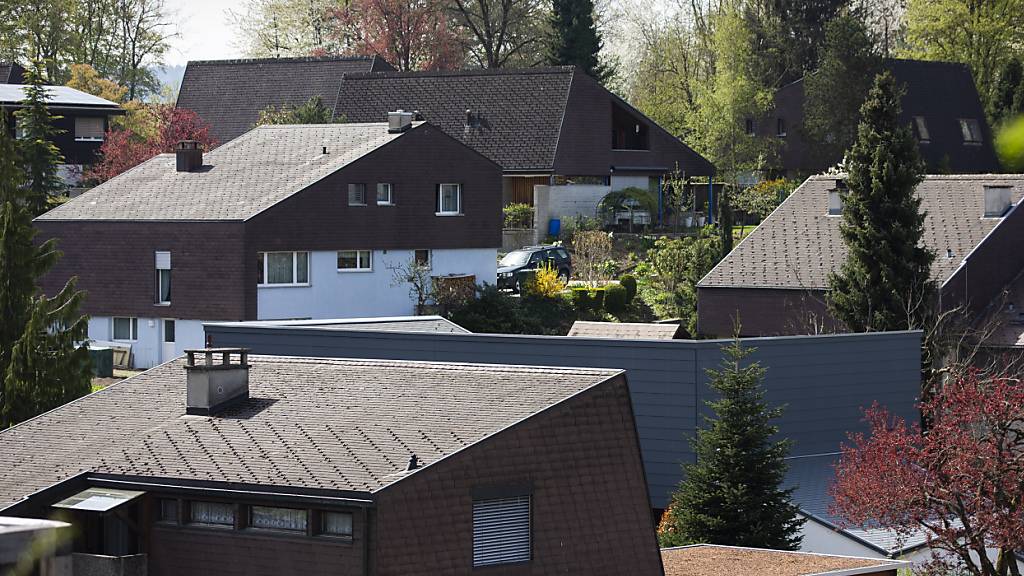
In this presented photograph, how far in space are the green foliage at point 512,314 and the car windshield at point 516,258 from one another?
414 cm

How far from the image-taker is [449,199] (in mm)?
49750

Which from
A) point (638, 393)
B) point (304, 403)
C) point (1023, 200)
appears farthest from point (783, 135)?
point (304, 403)

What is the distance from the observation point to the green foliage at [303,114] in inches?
2488

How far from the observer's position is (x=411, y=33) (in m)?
79.4

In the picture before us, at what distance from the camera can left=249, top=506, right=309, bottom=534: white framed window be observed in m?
16.7

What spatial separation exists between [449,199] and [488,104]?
15015 millimetres

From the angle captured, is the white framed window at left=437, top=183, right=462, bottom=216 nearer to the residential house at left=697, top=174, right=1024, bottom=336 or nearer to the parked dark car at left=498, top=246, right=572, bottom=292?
the parked dark car at left=498, top=246, right=572, bottom=292

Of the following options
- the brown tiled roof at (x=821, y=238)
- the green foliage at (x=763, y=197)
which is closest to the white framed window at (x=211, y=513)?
the brown tiled roof at (x=821, y=238)

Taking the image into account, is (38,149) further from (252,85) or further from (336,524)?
(336,524)

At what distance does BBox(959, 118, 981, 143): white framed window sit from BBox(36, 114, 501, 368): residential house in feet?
103

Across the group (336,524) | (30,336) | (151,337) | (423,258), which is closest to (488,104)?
(423,258)

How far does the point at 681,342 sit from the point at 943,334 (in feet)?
34.0

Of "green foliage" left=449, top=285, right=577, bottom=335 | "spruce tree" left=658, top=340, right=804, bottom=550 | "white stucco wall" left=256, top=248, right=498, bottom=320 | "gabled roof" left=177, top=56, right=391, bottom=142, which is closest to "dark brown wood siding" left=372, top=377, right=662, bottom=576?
"spruce tree" left=658, top=340, right=804, bottom=550

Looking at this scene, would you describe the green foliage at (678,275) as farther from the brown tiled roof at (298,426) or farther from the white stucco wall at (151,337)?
the brown tiled roof at (298,426)
